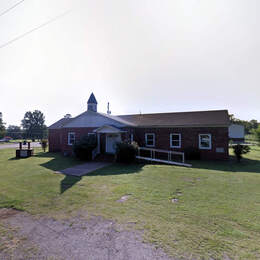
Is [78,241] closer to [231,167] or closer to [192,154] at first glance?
[231,167]

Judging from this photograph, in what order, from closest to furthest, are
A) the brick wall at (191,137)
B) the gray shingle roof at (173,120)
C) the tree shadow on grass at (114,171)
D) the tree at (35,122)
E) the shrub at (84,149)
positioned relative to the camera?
1. the tree shadow on grass at (114,171)
2. the brick wall at (191,137)
3. the shrub at (84,149)
4. the gray shingle roof at (173,120)
5. the tree at (35,122)

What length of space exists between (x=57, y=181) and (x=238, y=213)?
746cm

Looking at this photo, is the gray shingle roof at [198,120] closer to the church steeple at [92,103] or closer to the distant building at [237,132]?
the church steeple at [92,103]

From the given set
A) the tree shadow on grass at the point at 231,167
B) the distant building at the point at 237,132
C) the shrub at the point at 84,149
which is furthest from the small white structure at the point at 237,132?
the shrub at the point at 84,149

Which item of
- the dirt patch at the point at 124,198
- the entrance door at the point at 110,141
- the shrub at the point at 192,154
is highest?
the entrance door at the point at 110,141

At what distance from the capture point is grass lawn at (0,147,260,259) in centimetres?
301

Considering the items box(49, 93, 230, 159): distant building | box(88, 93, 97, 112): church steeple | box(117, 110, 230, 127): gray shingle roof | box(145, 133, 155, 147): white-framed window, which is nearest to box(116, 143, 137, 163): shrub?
box(49, 93, 230, 159): distant building

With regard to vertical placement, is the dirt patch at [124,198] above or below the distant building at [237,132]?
below

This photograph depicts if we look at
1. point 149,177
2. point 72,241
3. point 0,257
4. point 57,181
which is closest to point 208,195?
point 149,177

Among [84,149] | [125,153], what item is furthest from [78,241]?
[84,149]

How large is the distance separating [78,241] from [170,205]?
9.21 feet

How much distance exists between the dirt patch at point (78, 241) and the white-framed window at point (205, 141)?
1236 cm

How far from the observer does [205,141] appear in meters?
13.8

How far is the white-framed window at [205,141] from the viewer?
44.7 ft
